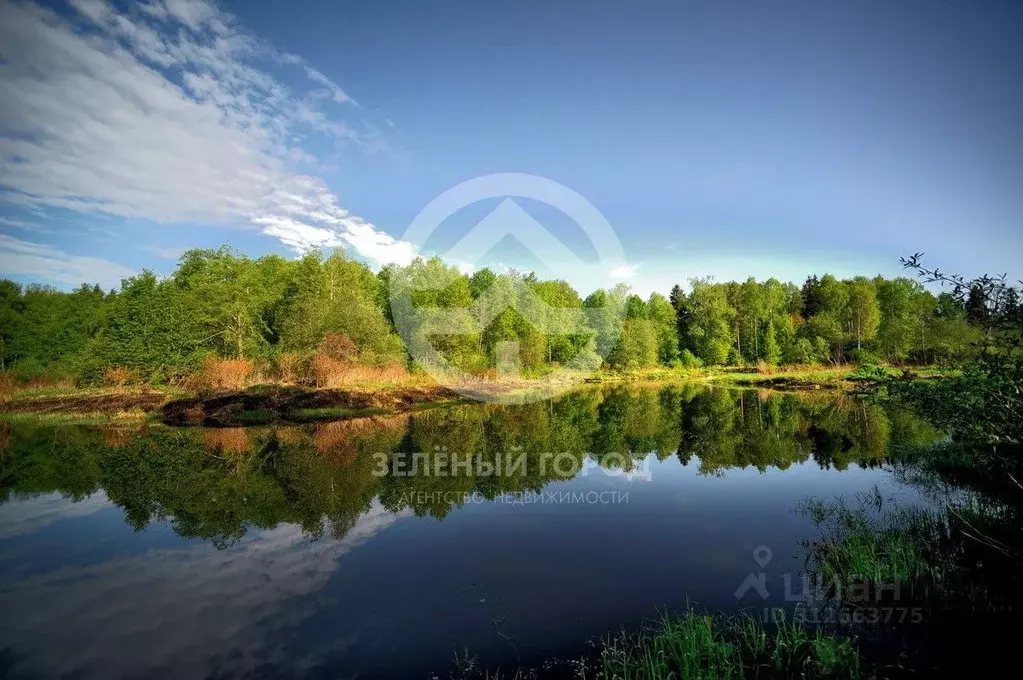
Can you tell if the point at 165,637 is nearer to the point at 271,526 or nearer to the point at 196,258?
the point at 271,526

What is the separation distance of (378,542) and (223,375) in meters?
32.2

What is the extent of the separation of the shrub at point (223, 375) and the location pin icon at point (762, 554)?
120 feet

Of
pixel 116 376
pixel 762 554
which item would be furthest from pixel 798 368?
pixel 116 376

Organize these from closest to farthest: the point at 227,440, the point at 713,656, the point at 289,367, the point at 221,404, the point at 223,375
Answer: the point at 713,656
the point at 227,440
the point at 221,404
the point at 223,375
the point at 289,367

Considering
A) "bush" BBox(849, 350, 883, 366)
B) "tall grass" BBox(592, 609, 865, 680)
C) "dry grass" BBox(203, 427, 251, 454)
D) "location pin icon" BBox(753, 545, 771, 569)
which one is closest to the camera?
"tall grass" BBox(592, 609, 865, 680)

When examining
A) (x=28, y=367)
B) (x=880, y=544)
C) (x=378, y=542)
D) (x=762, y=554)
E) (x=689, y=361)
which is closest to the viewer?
(x=880, y=544)

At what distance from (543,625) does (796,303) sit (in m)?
98.9

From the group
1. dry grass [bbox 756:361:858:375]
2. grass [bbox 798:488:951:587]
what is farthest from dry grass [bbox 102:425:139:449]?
dry grass [bbox 756:361:858:375]

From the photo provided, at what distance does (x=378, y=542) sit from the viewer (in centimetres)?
1115

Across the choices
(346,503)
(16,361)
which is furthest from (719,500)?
(16,361)

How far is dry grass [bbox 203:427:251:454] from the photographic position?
801 inches

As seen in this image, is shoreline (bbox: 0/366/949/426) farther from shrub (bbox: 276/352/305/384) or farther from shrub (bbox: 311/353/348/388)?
shrub (bbox: 276/352/305/384)

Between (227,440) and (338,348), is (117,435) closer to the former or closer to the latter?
(227,440)

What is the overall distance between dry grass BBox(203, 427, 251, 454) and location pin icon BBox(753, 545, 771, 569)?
19.0 metres
